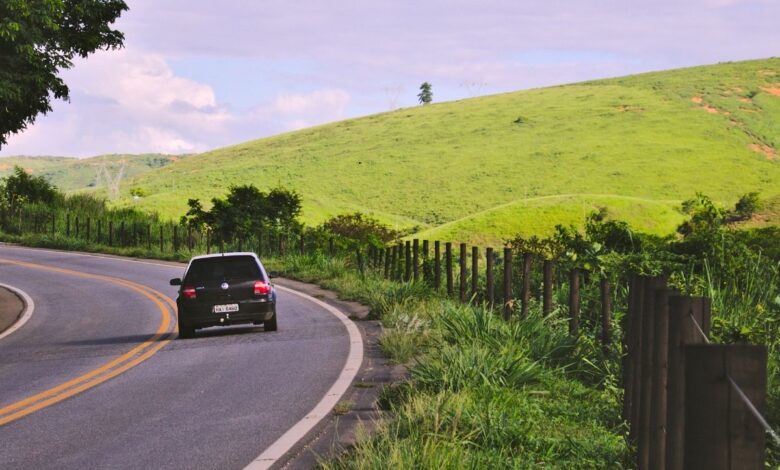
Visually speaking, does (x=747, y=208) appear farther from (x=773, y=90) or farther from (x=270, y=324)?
(x=773, y=90)

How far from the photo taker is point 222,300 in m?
18.9

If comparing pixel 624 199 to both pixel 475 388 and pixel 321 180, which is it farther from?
pixel 475 388

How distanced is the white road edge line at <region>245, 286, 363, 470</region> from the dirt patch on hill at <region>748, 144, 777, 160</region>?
310ft

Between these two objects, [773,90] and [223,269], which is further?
[773,90]

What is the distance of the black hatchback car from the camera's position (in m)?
18.8

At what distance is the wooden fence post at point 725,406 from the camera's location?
3477mm

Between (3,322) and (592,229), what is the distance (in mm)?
12053

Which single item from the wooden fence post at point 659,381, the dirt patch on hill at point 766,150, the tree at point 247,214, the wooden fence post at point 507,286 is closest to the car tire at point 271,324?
the wooden fence post at point 507,286

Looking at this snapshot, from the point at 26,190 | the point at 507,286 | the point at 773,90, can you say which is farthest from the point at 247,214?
the point at 773,90

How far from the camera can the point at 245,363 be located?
14734 mm

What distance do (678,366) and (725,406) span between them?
70 centimetres

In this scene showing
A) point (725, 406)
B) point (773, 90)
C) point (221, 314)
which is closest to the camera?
point (725, 406)

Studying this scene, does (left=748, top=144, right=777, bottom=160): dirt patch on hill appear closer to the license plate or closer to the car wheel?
the car wheel

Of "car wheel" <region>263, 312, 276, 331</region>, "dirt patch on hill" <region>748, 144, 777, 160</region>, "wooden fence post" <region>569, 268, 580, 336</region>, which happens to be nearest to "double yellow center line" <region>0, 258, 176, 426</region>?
"car wheel" <region>263, 312, 276, 331</region>
